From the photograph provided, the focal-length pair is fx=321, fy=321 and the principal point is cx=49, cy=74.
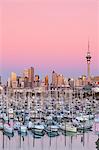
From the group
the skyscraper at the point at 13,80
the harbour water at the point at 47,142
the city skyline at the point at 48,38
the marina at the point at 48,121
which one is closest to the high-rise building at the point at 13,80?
the skyscraper at the point at 13,80

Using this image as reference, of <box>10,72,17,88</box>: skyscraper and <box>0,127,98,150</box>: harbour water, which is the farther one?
<box>0,127,98,150</box>: harbour water

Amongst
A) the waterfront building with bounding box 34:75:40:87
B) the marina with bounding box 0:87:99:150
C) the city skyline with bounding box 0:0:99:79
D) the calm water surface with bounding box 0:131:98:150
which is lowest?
the calm water surface with bounding box 0:131:98:150

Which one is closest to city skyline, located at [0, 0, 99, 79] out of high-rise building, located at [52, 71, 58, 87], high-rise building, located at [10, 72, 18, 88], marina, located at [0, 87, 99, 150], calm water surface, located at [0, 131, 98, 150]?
high-rise building, located at [10, 72, 18, 88]

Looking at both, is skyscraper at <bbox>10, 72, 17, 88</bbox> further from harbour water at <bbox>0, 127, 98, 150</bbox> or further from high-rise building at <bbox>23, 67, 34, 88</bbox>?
harbour water at <bbox>0, 127, 98, 150</bbox>

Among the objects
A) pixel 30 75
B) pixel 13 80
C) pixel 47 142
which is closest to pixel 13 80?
pixel 13 80

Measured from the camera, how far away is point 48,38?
2705mm

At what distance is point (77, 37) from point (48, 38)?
244 millimetres

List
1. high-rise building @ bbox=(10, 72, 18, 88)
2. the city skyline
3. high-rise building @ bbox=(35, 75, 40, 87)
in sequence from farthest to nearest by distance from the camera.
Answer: high-rise building @ bbox=(35, 75, 40, 87)
high-rise building @ bbox=(10, 72, 18, 88)
the city skyline

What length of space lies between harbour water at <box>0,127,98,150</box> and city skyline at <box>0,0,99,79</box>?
101cm

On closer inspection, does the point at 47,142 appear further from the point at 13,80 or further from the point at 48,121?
the point at 13,80

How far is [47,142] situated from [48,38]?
145 cm

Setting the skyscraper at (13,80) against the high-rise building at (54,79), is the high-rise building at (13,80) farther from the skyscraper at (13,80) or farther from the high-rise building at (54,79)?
the high-rise building at (54,79)

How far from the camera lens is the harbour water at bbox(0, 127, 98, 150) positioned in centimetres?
350

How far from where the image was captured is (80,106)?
12.4 feet
